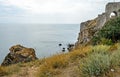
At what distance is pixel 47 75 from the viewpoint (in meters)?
9.02

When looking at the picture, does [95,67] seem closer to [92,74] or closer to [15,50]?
[92,74]

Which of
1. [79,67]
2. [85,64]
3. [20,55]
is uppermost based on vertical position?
[85,64]

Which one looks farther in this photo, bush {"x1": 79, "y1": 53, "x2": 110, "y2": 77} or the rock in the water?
the rock in the water

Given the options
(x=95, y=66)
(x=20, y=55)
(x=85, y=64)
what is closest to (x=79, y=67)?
(x=85, y=64)

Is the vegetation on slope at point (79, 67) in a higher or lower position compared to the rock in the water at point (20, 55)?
higher

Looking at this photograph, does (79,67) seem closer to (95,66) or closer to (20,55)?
(95,66)

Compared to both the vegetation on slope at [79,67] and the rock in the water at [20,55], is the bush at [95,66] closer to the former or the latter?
the vegetation on slope at [79,67]

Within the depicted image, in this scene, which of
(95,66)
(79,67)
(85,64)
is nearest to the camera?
(95,66)

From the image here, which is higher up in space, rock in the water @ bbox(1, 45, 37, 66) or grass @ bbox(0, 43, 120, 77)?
grass @ bbox(0, 43, 120, 77)

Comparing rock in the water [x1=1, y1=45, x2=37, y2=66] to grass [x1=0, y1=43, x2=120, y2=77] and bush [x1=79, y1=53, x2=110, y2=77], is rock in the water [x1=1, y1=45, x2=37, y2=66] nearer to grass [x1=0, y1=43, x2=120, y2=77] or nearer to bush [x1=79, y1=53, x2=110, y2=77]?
Answer: grass [x1=0, y1=43, x2=120, y2=77]

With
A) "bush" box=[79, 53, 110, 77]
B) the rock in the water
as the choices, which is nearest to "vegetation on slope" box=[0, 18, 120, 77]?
"bush" box=[79, 53, 110, 77]

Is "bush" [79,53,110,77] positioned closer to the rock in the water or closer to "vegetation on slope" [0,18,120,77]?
"vegetation on slope" [0,18,120,77]

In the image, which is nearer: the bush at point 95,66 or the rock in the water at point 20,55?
the bush at point 95,66

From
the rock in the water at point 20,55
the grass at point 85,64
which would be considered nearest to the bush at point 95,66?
the grass at point 85,64
